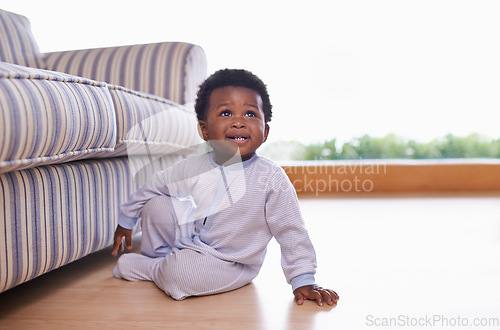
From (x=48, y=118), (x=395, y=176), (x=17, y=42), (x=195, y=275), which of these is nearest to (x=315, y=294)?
(x=195, y=275)

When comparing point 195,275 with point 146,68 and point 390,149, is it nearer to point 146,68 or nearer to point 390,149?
point 146,68

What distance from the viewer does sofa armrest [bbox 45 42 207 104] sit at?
1.76m

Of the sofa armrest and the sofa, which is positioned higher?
the sofa armrest

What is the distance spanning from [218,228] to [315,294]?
0.26 meters

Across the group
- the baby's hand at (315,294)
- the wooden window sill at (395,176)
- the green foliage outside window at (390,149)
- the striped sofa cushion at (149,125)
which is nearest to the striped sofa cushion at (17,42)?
the striped sofa cushion at (149,125)

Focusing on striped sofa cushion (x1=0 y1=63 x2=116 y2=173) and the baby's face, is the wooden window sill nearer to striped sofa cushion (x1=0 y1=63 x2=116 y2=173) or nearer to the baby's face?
the baby's face

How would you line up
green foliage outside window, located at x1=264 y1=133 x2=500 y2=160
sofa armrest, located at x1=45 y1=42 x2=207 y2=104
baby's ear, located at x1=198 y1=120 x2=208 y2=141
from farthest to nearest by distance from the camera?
green foliage outside window, located at x1=264 y1=133 x2=500 y2=160, sofa armrest, located at x1=45 y1=42 x2=207 y2=104, baby's ear, located at x1=198 y1=120 x2=208 y2=141

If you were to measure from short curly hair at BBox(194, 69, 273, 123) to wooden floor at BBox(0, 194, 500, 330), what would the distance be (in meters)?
0.42

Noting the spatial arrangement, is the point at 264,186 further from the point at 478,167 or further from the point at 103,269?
the point at 478,167

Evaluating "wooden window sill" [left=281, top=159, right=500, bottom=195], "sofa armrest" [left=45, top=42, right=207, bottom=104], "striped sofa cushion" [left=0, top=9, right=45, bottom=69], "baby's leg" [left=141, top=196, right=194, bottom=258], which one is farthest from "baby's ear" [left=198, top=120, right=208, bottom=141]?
"wooden window sill" [left=281, top=159, right=500, bottom=195]

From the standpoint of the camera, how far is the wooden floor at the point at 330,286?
795 millimetres

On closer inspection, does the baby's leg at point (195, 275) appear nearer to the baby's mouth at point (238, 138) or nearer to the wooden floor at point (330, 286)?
the wooden floor at point (330, 286)

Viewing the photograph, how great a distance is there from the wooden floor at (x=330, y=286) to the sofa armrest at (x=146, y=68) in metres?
0.70

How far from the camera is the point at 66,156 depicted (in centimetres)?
85
